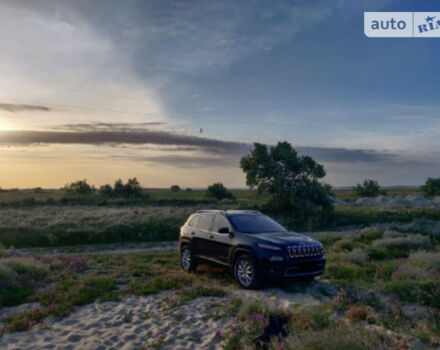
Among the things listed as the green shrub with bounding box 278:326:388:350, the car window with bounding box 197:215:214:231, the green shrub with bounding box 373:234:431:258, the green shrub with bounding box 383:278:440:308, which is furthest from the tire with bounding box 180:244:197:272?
the green shrub with bounding box 373:234:431:258

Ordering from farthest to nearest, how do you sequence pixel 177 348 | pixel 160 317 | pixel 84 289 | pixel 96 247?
1. pixel 96 247
2. pixel 84 289
3. pixel 160 317
4. pixel 177 348

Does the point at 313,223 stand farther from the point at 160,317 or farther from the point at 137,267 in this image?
the point at 160,317

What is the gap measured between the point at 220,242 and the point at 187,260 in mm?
1985

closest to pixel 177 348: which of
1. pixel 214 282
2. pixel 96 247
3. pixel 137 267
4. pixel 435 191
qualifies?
pixel 214 282

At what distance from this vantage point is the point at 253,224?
10.6m

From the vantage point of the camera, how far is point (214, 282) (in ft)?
33.6

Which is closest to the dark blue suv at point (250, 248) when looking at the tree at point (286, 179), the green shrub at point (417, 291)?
the green shrub at point (417, 291)

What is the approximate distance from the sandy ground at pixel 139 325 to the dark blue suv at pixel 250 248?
536 mm

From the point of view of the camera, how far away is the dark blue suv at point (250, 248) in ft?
29.4

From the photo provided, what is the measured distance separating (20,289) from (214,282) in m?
5.29

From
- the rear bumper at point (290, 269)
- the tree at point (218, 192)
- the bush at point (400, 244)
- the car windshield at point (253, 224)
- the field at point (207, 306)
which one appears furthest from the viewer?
the tree at point (218, 192)

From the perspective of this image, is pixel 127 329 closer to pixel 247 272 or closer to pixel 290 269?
pixel 247 272

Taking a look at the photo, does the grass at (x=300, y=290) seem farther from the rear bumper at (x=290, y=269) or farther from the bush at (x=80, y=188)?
the bush at (x=80, y=188)

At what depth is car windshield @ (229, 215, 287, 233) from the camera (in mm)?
10270
